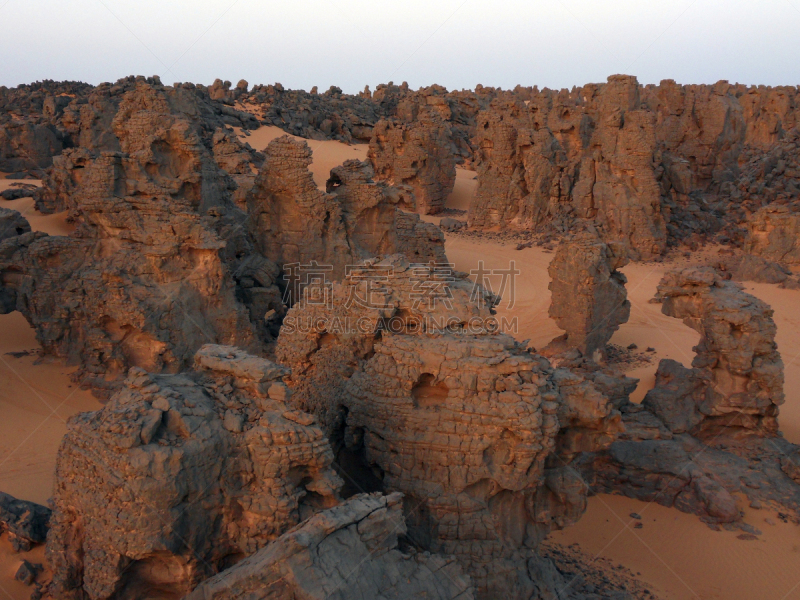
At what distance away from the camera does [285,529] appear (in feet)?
15.1

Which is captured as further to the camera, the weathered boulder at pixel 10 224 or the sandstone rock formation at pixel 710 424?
the weathered boulder at pixel 10 224

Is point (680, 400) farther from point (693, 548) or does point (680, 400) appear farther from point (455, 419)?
point (455, 419)

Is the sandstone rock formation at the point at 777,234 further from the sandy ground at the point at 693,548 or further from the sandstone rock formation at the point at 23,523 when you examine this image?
the sandstone rock formation at the point at 23,523

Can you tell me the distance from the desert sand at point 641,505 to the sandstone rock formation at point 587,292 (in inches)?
42.3

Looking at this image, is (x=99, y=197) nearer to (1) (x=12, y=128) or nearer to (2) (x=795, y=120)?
(1) (x=12, y=128)

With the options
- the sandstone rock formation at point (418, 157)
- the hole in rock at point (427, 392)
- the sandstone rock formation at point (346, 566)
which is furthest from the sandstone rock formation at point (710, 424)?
the sandstone rock formation at point (418, 157)

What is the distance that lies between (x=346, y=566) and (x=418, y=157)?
2378cm

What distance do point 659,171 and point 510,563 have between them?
19.3 m

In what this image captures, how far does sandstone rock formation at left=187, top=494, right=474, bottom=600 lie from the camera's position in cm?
396

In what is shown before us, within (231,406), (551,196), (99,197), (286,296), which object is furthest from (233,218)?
(551,196)

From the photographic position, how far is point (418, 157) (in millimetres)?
26781

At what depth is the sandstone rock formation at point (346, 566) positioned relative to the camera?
3.96 m

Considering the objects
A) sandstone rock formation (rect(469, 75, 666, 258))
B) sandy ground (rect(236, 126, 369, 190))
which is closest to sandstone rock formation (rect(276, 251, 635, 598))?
sandstone rock formation (rect(469, 75, 666, 258))

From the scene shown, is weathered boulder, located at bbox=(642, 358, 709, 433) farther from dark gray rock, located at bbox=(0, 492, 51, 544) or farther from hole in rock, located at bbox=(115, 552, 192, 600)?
dark gray rock, located at bbox=(0, 492, 51, 544)
